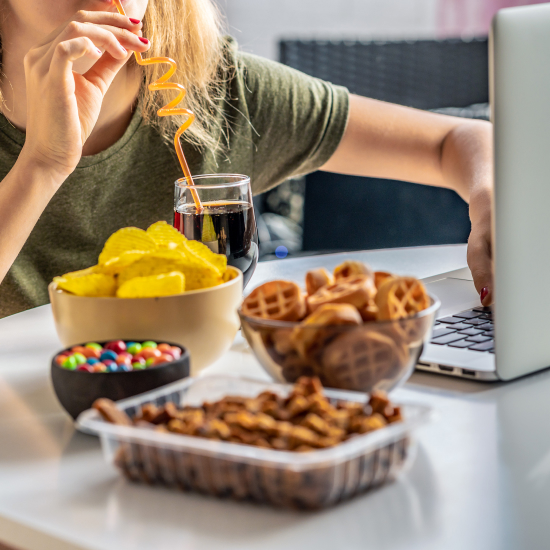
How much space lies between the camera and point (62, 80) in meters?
0.99

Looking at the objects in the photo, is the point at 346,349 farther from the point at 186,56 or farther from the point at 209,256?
the point at 186,56

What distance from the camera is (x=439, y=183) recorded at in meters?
1.49

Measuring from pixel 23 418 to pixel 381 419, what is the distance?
33cm

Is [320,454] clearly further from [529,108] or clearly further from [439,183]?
[439,183]

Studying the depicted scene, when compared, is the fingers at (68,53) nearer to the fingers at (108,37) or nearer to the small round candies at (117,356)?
the fingers at (108,37)

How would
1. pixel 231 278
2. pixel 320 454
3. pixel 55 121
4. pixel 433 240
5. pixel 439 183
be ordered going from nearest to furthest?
pixel 320 454 → pixel 231 278 → pixel 55 121 → pixel 439 183 → pixel 433 240

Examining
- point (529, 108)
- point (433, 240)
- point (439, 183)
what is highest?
point (529, 108)

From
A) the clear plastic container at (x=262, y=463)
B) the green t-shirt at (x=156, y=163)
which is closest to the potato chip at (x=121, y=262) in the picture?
the clear plastic container at (x=262, y=463)

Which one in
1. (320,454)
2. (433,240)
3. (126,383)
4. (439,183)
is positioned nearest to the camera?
(320,454)

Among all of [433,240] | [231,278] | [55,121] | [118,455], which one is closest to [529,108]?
[231,278]

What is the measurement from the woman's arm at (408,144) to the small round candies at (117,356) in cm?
84

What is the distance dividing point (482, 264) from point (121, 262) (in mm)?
436

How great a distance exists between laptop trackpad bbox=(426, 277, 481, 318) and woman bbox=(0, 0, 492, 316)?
86 millimetres

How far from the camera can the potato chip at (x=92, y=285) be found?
0.66 meters
